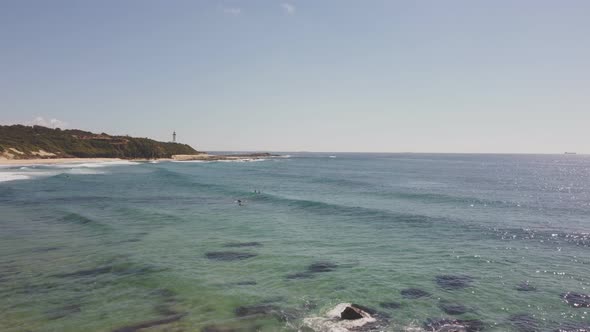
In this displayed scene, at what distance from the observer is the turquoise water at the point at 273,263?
15672mm

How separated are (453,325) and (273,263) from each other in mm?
10468

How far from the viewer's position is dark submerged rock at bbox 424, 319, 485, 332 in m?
14.5

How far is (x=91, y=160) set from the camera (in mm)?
144625

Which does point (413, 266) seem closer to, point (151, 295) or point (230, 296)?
point (230, 296)

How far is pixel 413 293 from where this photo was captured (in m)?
18.0

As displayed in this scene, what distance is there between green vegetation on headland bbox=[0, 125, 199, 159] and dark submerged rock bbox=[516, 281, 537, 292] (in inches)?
5425

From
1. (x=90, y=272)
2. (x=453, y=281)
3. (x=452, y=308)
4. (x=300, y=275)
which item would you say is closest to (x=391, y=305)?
(x=452, y=308)

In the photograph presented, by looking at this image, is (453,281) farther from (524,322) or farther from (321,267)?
(321,267)

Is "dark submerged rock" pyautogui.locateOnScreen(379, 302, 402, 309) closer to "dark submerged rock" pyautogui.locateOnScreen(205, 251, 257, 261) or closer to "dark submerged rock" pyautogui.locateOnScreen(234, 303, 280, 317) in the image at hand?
"dark submerged rock" pyautogui.locateOnScreen(234, 303, 280, 317)

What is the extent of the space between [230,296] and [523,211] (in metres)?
37.7

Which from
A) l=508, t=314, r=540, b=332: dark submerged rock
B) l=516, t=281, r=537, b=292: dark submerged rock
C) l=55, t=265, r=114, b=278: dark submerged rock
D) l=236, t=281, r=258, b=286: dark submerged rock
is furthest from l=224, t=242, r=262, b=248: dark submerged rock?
l=508, t=314, r=540, b=332: dark submerged rock

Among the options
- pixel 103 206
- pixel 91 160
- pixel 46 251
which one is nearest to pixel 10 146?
pixel 91 160

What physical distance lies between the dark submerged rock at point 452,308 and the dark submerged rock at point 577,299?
497 cm

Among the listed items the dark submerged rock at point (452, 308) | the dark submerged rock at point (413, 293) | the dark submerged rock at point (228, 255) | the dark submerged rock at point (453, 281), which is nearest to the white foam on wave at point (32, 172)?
the dark submerged rock at point (228, 255)
